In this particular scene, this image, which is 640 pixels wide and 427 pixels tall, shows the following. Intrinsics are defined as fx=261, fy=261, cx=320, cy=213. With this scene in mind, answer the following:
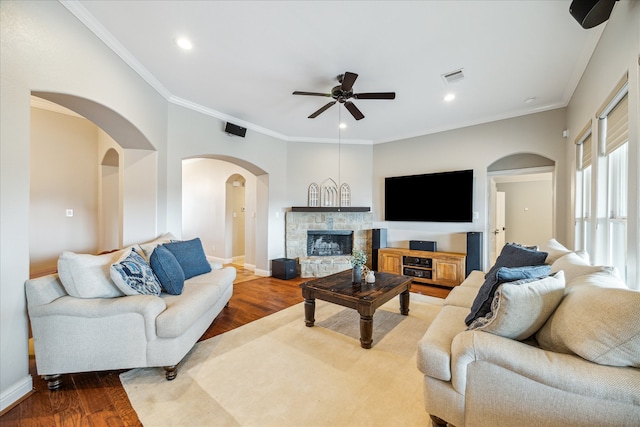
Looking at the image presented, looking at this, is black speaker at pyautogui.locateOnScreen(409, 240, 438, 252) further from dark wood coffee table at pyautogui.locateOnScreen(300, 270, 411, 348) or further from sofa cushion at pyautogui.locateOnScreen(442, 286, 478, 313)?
sofa cushion at pyautogui.locateOnScreen(442, 286, 478, 313)

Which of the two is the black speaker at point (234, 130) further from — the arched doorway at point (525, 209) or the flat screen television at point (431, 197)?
the arched doorway at point (525, 209)

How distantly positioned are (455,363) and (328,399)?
0.92 metres

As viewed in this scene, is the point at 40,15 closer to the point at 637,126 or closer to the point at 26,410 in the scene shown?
the point at 26,410

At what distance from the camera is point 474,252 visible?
4258mm

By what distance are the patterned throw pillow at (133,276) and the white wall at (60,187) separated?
3107 millimetres

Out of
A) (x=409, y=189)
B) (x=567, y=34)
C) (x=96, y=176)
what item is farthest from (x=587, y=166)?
(x=96, y=176)

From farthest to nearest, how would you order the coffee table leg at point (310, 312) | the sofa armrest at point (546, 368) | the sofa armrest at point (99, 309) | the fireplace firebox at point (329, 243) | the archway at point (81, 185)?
the fireplace firebox at point (329, 243) < the archway at point (81, 185) < the coffee table leg at point (310, 312) < the sofa armrest at point (99, 309) < the sofa armrest at point (546, 368)

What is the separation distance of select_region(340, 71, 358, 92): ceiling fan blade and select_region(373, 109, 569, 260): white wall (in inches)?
109

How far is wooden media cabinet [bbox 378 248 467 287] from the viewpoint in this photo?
436 cm

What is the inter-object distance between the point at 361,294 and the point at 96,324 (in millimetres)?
2171

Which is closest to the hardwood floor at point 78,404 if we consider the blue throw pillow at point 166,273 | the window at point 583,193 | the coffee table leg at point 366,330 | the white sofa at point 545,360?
the blue throw pillow at point 166,273

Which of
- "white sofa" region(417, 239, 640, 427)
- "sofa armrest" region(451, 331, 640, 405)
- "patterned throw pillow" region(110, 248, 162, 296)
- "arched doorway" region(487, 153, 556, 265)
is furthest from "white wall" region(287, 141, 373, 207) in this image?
"sofa armrest" region(451, 331, 640, 405)

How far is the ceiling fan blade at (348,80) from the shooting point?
259 centimetres

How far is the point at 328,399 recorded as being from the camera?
5.87ft
